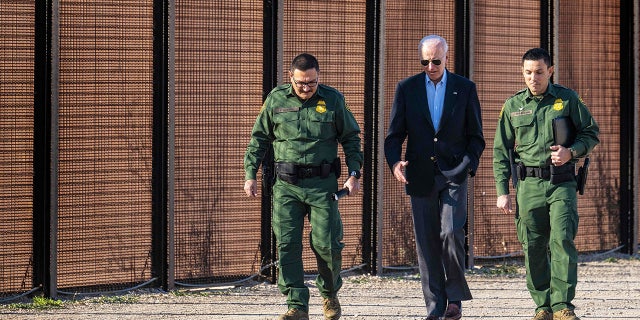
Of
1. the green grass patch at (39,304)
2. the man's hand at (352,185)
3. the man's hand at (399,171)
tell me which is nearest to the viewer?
the man's hand at (399,171)

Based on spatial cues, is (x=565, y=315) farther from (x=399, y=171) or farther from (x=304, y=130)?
(x=304, y=130)

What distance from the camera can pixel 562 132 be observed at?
8.05 metres

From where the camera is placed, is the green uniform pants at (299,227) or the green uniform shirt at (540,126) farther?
the green uniform pants at (299,227)

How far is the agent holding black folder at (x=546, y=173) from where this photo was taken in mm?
7988

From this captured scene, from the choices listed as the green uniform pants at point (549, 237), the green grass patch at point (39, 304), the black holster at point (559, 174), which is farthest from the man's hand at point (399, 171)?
the green grass patch at point (39, 304)

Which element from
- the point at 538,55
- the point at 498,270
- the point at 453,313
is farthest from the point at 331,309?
A: the point at 498,270

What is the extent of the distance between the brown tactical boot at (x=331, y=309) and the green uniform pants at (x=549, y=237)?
4.28 feet

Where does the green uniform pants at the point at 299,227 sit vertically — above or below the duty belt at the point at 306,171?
below

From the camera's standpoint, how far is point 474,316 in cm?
892

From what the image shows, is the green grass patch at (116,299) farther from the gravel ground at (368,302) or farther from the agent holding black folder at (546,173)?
the agent holding black folder at (546,173)

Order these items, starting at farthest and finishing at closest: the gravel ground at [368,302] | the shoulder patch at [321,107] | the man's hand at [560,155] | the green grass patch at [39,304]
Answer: the green grass patch at [39,304] < the gravel ground at [368,302] < the shoulder patch at [321,107] < the man's hand at [560,155]

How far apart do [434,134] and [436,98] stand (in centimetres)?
26

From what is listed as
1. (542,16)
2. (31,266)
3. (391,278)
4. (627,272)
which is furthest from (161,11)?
(627,272)

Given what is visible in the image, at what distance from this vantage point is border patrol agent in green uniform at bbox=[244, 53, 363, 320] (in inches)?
323
